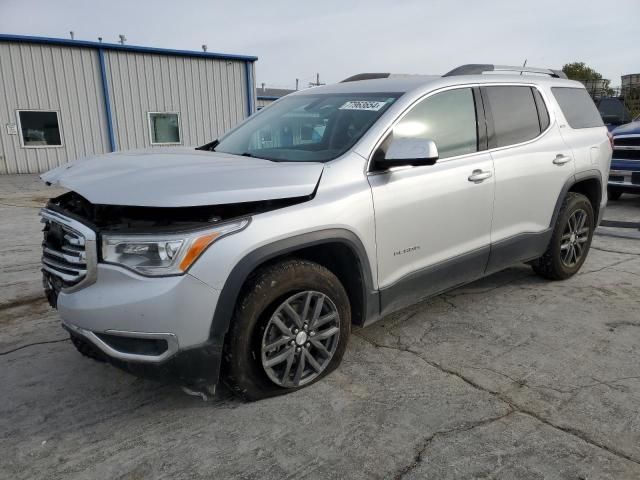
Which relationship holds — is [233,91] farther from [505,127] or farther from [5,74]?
[505,127]

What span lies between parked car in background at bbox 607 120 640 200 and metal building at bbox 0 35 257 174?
12.8 metres

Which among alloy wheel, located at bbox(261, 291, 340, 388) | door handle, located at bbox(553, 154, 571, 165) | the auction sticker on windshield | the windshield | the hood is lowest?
alloy wheel, located at bbox(261, 291, 340, 388)

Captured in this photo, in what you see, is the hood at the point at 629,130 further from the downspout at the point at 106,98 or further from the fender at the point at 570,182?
the downspout at the point at 106,98

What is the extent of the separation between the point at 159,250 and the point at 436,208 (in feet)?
5.91

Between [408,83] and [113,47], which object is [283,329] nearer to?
[408,83]

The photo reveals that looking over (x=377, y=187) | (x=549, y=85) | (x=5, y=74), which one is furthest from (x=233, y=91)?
(x=377, y=187)

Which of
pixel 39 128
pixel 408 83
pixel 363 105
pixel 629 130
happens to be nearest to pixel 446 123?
pixel 408 83

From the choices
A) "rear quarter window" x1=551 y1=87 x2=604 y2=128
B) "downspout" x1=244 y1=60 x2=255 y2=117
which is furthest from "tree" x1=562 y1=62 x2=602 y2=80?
"rear quarter window" x1=551 y1=87 x2=604 y2=128

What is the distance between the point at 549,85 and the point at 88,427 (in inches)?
174

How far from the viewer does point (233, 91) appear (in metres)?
17.8

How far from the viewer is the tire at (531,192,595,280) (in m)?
4.45

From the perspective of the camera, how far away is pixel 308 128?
3.51 m

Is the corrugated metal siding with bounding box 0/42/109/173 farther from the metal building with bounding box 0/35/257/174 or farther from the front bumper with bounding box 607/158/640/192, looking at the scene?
the front bumper with bounding box 607/158/640/192

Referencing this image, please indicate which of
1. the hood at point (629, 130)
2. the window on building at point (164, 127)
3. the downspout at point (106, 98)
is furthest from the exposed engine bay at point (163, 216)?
the window on building at point (164, 127)
